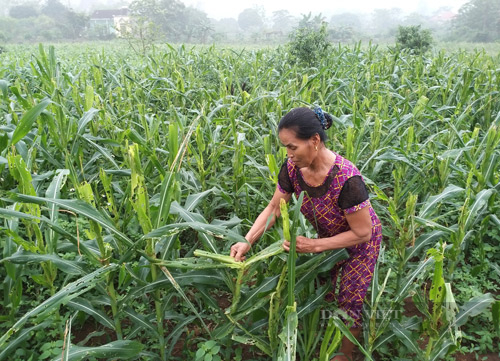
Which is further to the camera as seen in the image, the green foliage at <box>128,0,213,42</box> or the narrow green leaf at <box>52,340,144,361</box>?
the green foliage at <box>128,0,213,42</box>

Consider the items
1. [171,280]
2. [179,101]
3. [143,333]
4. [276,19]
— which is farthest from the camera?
[276,19]

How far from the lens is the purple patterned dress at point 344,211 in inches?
67.7

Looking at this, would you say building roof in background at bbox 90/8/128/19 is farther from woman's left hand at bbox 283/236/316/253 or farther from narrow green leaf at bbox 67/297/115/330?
woman's left hand at bbox 283/236/316/253

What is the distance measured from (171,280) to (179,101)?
381 cm

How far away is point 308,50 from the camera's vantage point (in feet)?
24.2

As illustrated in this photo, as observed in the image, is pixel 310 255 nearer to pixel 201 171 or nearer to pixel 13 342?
pixel 201 171

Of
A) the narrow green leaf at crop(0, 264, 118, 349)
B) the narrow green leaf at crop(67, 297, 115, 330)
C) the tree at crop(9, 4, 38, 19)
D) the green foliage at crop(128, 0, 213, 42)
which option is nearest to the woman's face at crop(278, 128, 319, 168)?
the narrow green leaf at crop(0, 264, 118, 349)

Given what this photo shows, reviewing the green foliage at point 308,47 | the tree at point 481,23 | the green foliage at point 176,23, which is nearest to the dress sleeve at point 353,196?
the green foliage at point 308,47

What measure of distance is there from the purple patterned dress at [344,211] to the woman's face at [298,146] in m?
0.16

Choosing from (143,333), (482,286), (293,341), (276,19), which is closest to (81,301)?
(143,333)

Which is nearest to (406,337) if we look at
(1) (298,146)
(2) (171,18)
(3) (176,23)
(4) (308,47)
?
(1) (298,146)

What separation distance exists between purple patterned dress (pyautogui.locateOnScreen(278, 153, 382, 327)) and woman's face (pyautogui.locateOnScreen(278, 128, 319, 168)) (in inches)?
6.1

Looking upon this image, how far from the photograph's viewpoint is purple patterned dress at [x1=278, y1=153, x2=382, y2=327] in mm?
1721

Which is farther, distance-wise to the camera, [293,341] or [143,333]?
[143,333]
